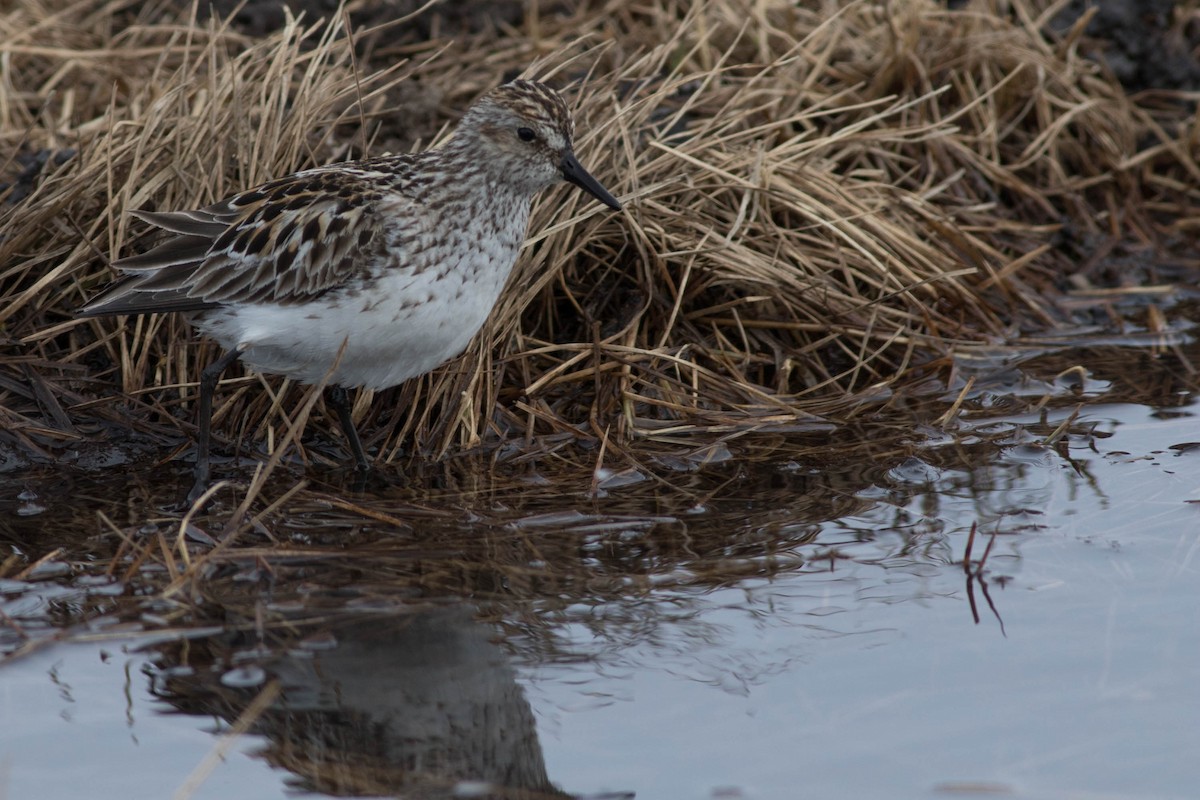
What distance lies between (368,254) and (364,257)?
0.06 feet

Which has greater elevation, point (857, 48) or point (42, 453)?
point (857, 48)

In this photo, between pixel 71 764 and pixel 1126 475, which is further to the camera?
pixel 1126 475

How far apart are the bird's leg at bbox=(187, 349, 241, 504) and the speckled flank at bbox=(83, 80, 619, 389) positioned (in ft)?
0.37

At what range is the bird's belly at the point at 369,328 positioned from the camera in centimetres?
487

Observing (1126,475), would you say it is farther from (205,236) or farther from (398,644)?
(205,236)

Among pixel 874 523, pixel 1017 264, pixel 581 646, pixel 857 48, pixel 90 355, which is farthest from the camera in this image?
pixel 857 48

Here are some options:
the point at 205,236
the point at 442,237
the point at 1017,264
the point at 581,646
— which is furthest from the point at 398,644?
the point at 1017,264

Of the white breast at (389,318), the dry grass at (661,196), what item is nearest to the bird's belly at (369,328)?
the white breast at (389,318)

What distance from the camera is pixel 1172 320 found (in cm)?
711

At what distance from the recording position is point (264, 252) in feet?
16.5

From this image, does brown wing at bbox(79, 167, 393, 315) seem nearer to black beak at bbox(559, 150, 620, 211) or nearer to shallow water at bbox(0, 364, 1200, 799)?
A: black beak at bbox(559, 150, 620, 211)

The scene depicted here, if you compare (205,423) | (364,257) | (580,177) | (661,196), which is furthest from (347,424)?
(661,196)

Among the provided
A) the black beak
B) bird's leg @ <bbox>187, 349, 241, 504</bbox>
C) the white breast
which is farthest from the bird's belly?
the black beak

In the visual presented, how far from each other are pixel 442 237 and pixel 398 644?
160 centimetres
